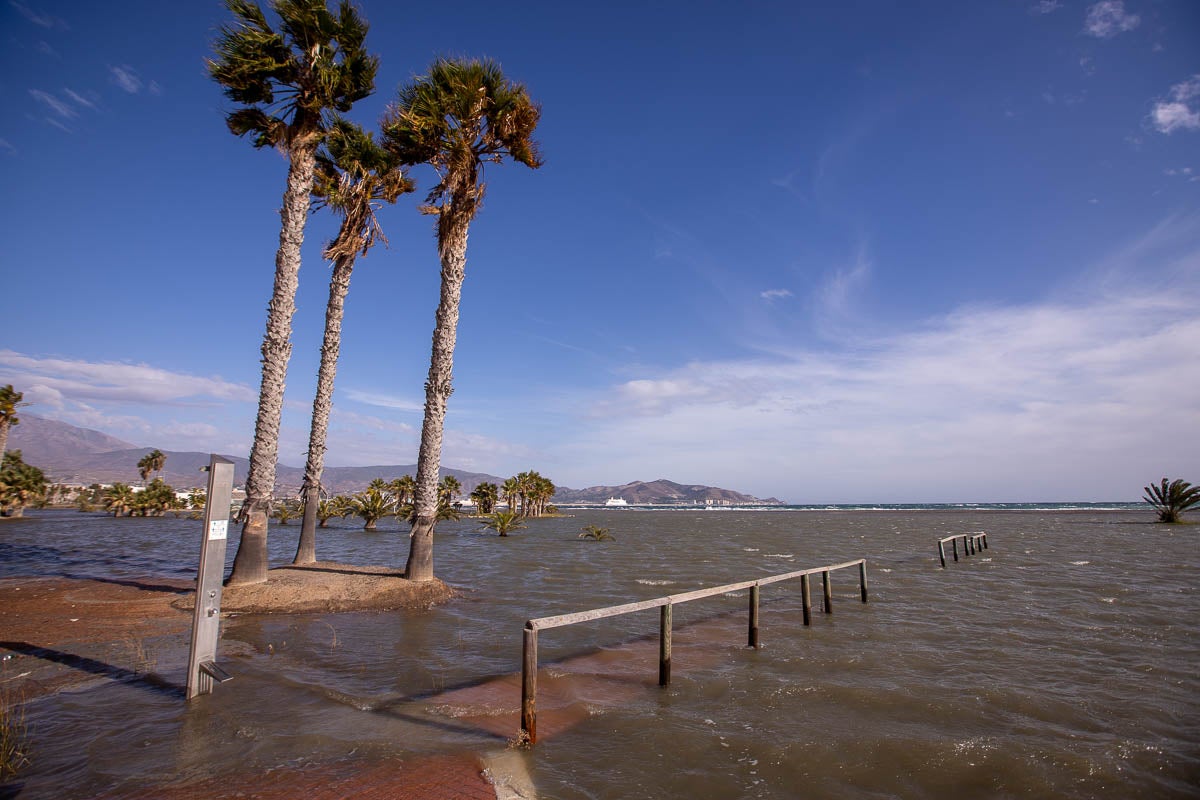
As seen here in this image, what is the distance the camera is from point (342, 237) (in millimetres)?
15805

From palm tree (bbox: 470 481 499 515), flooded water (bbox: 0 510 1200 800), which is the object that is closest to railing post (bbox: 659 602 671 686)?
flooded water (bbox: 0 510 1200 800)

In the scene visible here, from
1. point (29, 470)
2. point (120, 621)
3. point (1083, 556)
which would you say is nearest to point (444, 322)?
point (120, 621)

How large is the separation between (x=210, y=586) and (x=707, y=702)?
6947 millimetres

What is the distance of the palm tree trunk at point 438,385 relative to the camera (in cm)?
1370

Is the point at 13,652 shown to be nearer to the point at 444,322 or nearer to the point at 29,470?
the point at 444,322

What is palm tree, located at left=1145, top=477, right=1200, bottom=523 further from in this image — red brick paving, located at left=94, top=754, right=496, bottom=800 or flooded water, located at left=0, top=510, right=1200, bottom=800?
red brick paving, located at left=94, top=754, right=496, bottom=800

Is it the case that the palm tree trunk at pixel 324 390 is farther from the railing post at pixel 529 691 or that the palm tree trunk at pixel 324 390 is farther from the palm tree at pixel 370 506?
the palm tree at pixel 370 506

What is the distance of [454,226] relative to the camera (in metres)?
A: 14.2

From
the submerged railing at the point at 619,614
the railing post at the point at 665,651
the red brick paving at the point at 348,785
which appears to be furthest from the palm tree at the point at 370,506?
the red brick paving at the point at 348,785

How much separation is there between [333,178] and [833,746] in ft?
62.9

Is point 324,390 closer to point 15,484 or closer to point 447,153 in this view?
point 447,153

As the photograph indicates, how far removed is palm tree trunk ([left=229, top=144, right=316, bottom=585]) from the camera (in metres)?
12.7

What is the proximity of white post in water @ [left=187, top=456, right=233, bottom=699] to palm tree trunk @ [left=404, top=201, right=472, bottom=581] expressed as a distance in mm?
6514

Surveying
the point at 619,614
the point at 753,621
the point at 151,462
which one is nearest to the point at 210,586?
the point at 619,614
